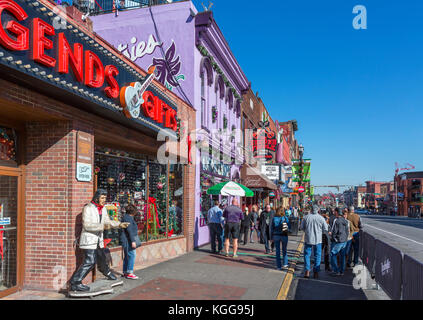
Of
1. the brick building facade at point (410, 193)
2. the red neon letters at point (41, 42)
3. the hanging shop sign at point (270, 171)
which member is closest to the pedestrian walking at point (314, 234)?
the red neon letters at point (41, 42)

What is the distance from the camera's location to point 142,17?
14.8 metres

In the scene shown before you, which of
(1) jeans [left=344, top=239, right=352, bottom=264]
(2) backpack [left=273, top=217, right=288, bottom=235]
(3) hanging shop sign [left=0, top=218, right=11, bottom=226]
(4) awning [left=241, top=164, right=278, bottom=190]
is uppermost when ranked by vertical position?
(4) awning [left=241, top=164, right=278, bottom=190]

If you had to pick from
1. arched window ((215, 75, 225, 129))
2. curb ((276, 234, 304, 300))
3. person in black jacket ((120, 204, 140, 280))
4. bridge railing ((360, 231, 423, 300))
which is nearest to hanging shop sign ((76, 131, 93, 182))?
person in black jacket ((120, 204, 140, 280))

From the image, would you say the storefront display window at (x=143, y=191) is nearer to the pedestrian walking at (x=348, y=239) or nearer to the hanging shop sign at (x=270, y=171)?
the pedestrian walking at (x=348, y=239)

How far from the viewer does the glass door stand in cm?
636

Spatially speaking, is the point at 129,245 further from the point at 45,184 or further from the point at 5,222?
the point at 5,222

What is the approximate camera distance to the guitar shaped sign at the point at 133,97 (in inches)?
311

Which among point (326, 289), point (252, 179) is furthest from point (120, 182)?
point (252, 179)

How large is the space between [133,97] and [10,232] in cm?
377

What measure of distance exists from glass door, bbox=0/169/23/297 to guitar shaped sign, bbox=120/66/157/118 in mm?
2551

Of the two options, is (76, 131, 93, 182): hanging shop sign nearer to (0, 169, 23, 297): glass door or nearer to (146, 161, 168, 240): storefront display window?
(0, 169, 23, 297): glass door

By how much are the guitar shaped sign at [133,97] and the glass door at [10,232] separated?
2551 mm
